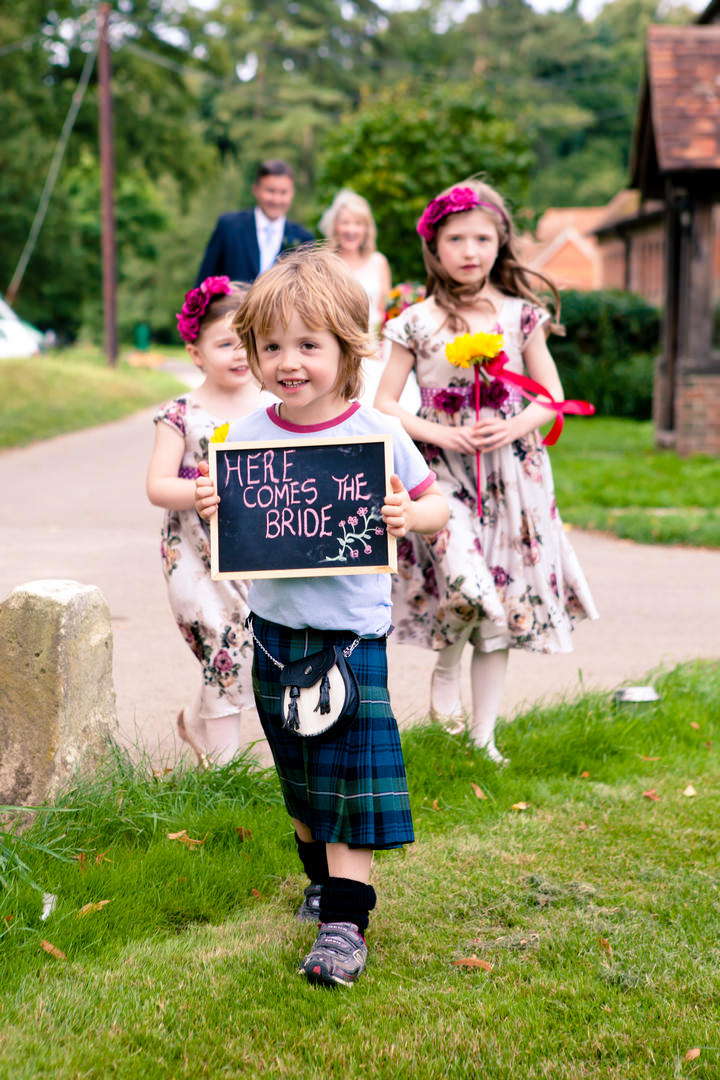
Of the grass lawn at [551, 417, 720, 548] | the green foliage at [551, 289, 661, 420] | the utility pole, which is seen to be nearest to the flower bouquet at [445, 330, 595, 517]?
the grass lawn at [551, 417, 720, 548]

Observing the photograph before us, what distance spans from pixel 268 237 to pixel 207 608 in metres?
3.57

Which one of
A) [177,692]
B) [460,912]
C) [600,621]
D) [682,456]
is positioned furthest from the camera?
[682,456]

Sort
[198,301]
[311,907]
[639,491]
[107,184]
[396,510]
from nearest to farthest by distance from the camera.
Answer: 1. [396,510]
2. [311,907]
3. [198,301]
4. [639,491]
5. [107,184]

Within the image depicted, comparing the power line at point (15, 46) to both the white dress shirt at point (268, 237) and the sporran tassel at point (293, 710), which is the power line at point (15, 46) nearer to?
the white dress shirt at point (268, 237)

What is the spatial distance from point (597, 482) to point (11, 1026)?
956cm

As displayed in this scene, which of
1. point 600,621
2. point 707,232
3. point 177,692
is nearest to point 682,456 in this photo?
point 707,232

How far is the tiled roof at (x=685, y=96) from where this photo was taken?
13391 millimetres

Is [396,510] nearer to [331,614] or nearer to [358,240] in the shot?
[331,614]

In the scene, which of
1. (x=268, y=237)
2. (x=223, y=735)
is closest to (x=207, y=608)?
(x=223, y=735)

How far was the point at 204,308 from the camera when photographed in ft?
12.9

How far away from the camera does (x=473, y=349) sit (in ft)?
12.9

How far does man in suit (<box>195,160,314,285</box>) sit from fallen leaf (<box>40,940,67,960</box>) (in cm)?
461

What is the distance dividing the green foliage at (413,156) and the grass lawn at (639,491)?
3.71m

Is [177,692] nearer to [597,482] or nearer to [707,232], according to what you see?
[597,482]
